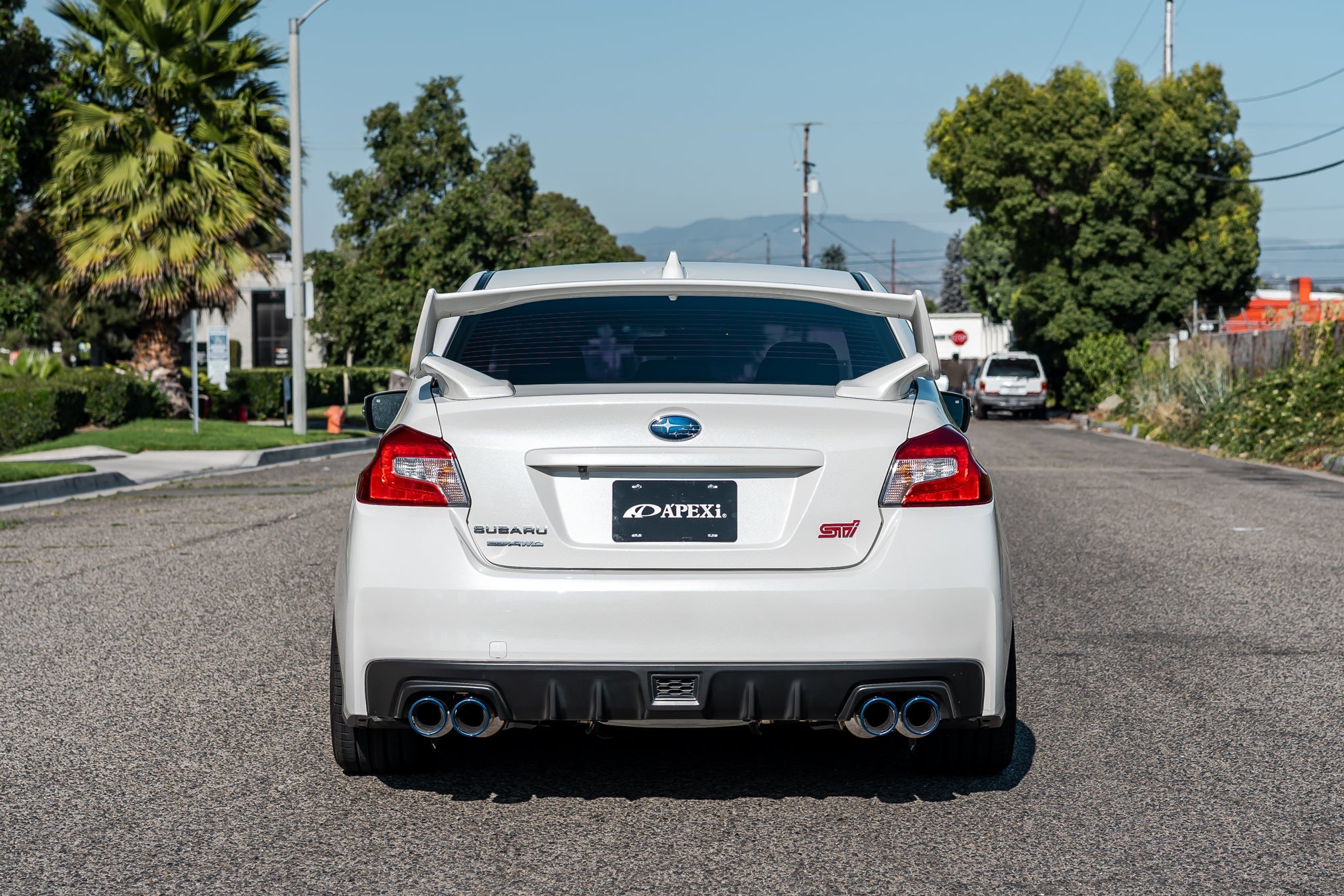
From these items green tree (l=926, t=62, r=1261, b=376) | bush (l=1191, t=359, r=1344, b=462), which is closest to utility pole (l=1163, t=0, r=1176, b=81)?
green tree (l=926, t=62, r=1261, b=376)

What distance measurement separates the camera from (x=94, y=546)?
1132 cm

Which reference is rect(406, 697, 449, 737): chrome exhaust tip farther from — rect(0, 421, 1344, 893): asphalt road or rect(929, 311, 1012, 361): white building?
rect(929, 311, 1012, 361): white building

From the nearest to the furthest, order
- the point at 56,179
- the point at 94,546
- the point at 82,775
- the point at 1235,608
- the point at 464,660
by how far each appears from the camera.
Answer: the point at 464,660 → the point at 82,775 → the point at 1235,608 → the point at 94,546 → the point at 56,179

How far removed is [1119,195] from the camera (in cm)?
3991

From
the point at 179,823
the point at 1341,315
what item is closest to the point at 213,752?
the point at 179,823

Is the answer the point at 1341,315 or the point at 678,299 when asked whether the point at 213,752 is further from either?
the point at 1341,315

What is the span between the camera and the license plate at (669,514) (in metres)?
4.17

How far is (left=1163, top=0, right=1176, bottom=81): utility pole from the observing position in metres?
42.4

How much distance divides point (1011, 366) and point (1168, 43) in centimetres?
1086

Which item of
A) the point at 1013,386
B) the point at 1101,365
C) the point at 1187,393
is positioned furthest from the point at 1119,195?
the point at 1187,393

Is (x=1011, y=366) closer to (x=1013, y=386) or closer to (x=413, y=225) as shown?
(x=1013, y=386)

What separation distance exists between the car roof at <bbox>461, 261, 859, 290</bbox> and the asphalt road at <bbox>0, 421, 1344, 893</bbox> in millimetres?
1628

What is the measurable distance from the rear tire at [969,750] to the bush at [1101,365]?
118 ft

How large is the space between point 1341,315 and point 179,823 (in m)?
23.7
